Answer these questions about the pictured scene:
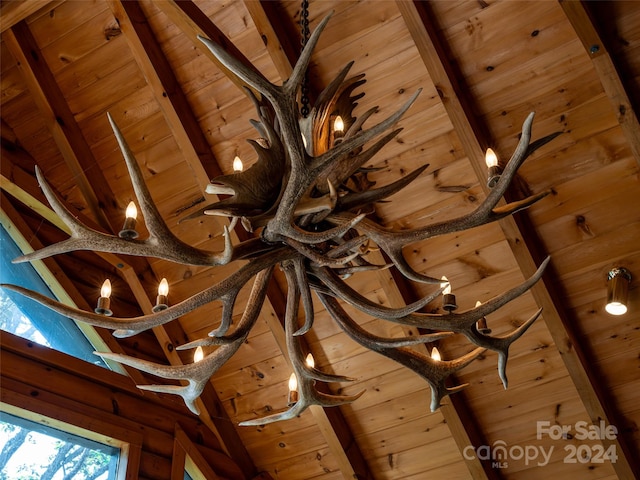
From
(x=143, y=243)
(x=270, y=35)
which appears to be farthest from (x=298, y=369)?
(x=270, y=35)

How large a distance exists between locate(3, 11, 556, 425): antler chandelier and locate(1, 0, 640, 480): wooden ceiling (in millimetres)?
1055

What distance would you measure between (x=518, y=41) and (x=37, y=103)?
2.33 m

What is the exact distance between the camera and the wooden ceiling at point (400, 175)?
10.0 ft

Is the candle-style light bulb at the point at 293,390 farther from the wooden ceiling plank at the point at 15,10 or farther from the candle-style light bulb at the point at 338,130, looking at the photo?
the wooden ceiling plank at the point at 15,10

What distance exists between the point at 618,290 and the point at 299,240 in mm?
1896

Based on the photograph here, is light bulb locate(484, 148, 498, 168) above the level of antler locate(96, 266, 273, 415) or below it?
above

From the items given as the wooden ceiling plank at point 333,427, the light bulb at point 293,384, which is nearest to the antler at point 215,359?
the light bulb at point 293,384

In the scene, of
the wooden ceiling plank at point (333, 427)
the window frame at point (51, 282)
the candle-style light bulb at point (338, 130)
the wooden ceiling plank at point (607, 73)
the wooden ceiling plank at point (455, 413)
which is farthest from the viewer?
the window frame at point (51, 282)

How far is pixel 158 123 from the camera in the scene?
3611mm

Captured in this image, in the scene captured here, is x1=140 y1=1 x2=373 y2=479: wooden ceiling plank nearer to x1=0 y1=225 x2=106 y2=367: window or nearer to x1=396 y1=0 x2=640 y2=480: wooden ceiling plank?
x1=396 y1=0 x2=640 y2=480: wooden ceiling plank

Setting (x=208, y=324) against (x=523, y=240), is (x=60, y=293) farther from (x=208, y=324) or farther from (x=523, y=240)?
(x=523, y=240)

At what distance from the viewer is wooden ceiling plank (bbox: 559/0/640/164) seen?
2.61 m

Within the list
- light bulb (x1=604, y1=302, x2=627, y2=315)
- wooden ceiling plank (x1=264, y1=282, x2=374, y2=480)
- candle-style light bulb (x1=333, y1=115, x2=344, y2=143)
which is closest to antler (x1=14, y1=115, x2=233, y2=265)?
candle-style light bulb (x1=333, y1=115, x2=344, y2=143)

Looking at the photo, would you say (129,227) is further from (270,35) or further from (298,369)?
(270,35)
